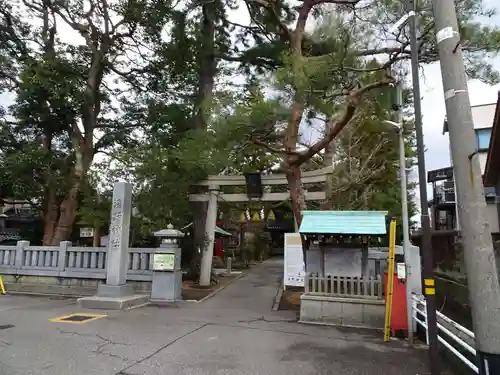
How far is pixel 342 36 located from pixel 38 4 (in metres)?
14.6

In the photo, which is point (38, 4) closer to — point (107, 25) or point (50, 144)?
point (107, 25)

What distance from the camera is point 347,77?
340 inches

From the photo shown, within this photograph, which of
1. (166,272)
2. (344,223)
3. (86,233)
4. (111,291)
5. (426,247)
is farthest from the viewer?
(86,233)

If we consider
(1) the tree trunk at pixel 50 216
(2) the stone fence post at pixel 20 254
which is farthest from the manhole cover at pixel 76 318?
(1) the tree trunk at pixel 50 216

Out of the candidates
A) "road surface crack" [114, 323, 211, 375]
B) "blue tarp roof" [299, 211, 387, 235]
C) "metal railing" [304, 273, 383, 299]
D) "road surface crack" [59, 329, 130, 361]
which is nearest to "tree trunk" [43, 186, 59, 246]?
"road surface crack" [59, 329, 130, 361]

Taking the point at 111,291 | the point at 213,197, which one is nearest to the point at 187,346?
the point at 111,291

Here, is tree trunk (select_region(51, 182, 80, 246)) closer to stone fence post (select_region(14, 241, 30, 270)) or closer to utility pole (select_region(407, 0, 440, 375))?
stone fence post (select_region(14, 241, 30, 270))

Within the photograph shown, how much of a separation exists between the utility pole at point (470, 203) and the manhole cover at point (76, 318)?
774 centimetres

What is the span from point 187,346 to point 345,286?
160 inches

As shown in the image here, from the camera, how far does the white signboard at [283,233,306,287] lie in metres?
14.1

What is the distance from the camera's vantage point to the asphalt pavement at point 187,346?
5.57 m

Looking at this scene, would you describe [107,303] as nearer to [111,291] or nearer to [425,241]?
[111,291]

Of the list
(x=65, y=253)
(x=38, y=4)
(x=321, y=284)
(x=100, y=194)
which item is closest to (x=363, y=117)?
(x=321, y=284)

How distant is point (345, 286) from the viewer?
30.2 feet
